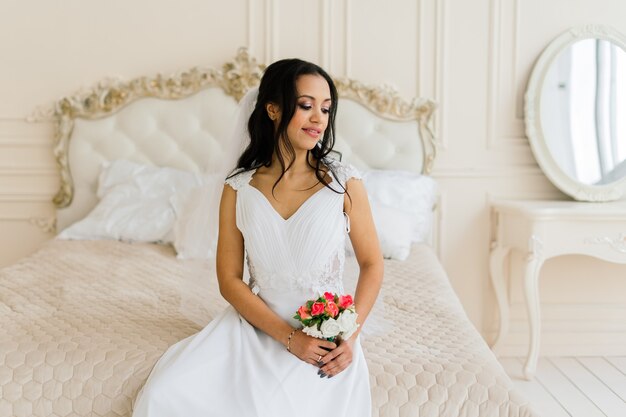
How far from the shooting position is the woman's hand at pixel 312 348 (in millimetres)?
1765

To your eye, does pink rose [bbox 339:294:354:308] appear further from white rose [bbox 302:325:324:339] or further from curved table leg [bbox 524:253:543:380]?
curved table leg [bbox 524:253:543:380]

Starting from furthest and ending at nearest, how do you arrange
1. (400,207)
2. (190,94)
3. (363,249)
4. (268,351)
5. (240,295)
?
(190,94), (400,207), (363,249), (240,295), (268,351)

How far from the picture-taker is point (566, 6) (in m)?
3.79

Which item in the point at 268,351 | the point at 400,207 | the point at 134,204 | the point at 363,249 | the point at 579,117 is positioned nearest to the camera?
the point at 268,351

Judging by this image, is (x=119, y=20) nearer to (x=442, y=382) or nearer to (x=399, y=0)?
(x=399, y=0)

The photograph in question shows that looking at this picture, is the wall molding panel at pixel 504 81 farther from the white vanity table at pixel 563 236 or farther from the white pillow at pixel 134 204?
the white pillow at pixel 134 204

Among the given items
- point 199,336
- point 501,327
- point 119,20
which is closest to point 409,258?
point 501,327

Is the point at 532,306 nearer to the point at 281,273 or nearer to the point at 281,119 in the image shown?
the point at 281,273

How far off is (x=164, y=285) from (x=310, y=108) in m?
1.15

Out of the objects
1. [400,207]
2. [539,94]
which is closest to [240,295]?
[400,207]

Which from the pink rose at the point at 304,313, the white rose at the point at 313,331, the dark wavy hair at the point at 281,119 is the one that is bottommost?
the white rose at the point at 313,331

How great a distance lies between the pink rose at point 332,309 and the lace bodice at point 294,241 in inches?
12.1

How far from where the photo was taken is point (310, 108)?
6.61 feet

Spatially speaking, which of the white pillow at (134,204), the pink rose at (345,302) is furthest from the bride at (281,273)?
the white pillow at (134,204)
